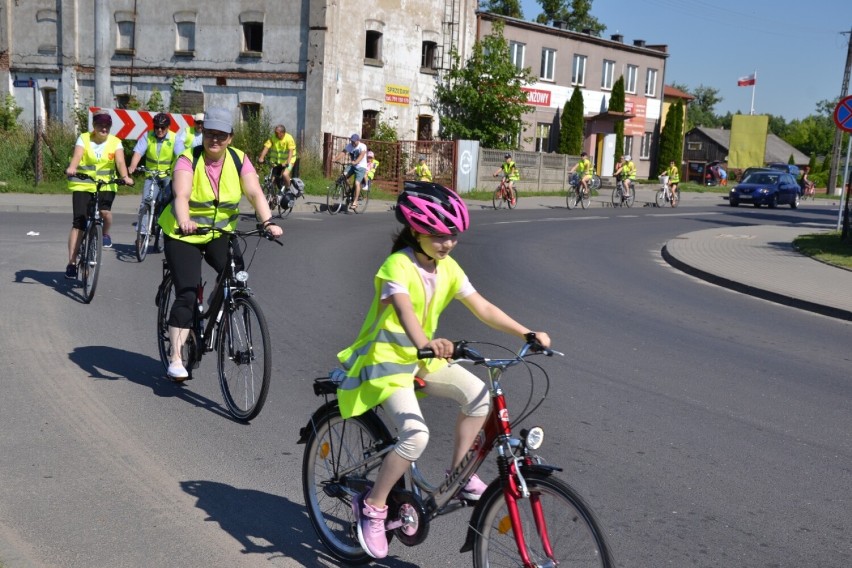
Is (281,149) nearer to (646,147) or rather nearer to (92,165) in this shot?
(92,165)

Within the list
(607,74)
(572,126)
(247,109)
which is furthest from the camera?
(607,74)

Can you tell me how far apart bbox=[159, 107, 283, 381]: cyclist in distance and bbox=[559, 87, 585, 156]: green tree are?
42144 millimetres

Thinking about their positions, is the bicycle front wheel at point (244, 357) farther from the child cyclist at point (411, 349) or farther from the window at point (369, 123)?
the window at point (369, 123)

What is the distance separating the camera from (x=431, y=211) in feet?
12.3

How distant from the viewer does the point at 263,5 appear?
35.1 m

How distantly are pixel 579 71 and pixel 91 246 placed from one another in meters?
43.3

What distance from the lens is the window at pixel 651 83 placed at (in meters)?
55.6

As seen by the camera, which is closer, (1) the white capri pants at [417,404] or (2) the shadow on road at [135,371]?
(1) the white capri pants at [417,404]

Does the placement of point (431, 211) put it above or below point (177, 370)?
above

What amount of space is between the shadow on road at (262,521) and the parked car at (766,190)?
39797 millimetres

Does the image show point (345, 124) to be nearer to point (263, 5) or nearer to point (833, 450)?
point (263, 5)

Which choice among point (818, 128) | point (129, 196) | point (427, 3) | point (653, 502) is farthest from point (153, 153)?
point (818, 128)

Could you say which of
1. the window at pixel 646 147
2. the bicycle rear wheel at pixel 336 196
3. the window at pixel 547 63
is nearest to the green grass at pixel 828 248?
the bicycle rear wheel at pixel 336 196

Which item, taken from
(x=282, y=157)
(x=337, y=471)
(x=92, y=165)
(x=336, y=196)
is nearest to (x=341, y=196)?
(x=336, y=196)
